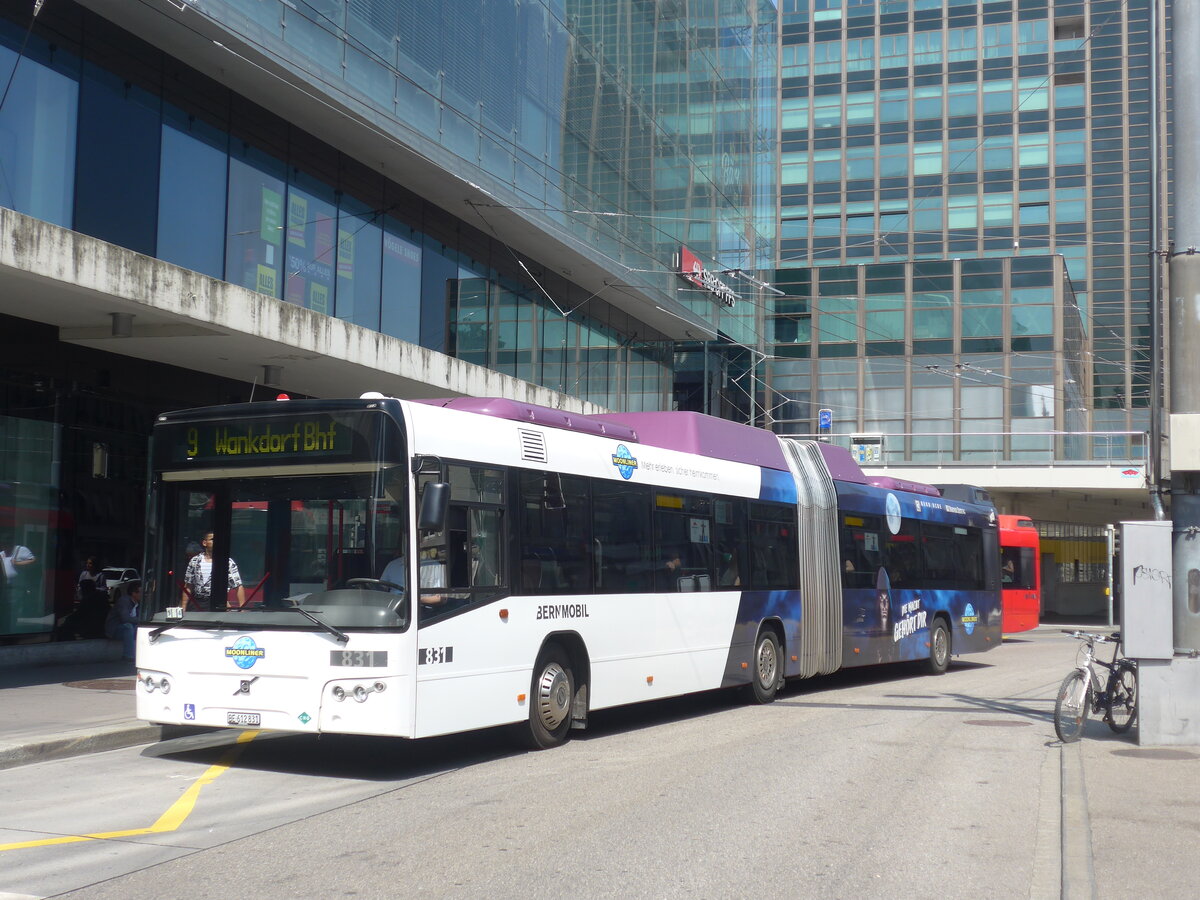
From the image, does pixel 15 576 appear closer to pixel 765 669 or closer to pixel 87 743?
pixel 87 743

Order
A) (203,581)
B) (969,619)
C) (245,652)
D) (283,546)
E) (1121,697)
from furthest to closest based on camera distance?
1. (969,619)
2. (1121,697)
3. (203,581)
4. (283,546)
5. (245,652)

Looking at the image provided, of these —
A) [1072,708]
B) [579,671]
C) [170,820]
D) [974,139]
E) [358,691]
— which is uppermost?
[974,139]

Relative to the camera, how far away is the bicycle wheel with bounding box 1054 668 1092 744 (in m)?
11.5

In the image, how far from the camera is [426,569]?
382 inches

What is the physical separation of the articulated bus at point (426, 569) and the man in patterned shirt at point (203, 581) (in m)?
0.03

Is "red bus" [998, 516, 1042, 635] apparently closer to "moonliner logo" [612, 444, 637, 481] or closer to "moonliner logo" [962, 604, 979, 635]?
"moonliner logo" [962, 604, 979, 635]

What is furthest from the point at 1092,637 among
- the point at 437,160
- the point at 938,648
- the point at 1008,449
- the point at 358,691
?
the point at 1008,449

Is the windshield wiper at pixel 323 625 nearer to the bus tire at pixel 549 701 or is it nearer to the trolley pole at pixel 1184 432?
the bus tire at pixel 549 701

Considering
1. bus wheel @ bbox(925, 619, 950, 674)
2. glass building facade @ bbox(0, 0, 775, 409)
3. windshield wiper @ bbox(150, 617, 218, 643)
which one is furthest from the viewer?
bus wheel @ bbox(925, 619, 950, 674)

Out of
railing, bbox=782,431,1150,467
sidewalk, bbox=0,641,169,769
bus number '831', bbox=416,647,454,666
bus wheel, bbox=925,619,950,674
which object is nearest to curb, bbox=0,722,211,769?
sidewalk, bbox=0,641,169,769

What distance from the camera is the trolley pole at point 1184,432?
11.1 metres

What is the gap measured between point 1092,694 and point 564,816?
6148 mm

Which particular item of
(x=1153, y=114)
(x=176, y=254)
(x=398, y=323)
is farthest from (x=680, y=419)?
(x=398, y=323)

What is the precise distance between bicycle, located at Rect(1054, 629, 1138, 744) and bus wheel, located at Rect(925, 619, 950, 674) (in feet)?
27.0
